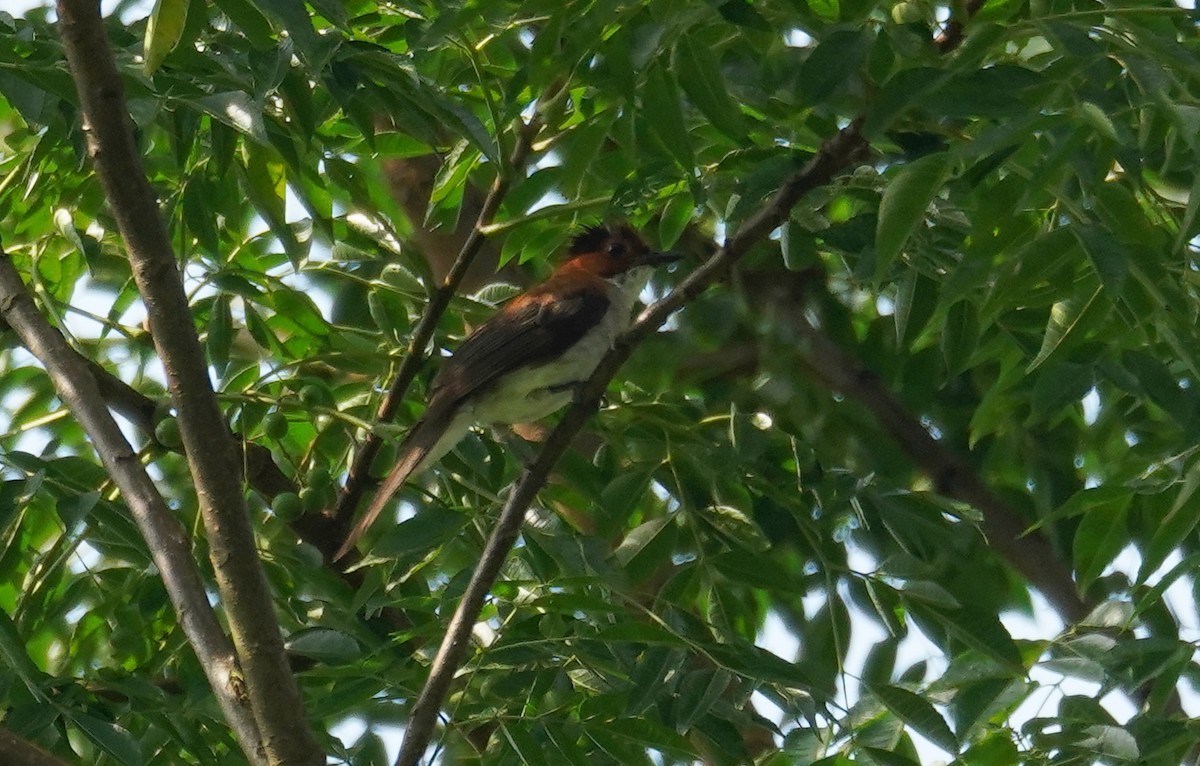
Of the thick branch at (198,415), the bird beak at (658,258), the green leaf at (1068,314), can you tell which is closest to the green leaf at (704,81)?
the green leaf at (1068,314)

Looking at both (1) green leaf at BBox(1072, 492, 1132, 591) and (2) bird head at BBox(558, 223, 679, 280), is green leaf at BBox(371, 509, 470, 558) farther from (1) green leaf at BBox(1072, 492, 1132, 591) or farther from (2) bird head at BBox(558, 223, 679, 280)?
(2) bird head at BBox(558, 223, 679, 280)

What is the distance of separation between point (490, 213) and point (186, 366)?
1.18 meters

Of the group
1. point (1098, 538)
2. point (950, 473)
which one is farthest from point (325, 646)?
point (950, 473)

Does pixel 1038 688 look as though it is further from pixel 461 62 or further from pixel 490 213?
pixel 461 62

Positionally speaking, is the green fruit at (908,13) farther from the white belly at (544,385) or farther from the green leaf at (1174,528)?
the white belly at (544,385)

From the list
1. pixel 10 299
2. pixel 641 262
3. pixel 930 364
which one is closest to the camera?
pixel 10 299

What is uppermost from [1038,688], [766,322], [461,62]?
[461,62]

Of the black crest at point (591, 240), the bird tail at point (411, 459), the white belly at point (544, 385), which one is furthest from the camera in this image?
the black crest at point (591, 240)

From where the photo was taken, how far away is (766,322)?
4.46 m

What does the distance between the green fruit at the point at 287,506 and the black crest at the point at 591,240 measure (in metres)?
2.12

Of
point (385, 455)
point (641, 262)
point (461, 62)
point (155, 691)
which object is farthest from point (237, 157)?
point (641, 262)

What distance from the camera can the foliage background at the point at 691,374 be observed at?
8.86 ft

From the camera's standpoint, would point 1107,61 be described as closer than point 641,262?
Yes

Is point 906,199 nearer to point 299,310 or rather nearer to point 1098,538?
point 1098,538
